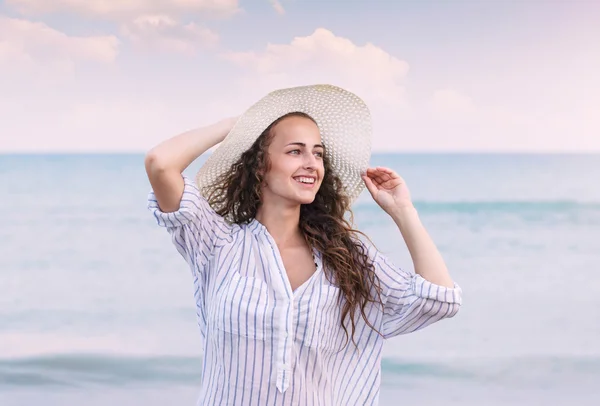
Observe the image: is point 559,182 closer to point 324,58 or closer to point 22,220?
point 324,58

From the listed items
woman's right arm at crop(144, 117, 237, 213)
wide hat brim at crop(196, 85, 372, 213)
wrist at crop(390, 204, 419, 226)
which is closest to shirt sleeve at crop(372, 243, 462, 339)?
wrist at crop(390, 204, 419, 226)

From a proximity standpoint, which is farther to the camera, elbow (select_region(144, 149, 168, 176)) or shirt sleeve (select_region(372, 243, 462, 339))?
shirt sleeve (select_region(372, 243, 462, 339))

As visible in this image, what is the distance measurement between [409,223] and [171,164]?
2.39 ft

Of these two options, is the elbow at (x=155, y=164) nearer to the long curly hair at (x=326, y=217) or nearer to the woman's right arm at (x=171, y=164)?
the woman's right arm at (x=171, y=164)

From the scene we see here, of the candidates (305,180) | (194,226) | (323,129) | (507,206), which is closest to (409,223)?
(305,180)

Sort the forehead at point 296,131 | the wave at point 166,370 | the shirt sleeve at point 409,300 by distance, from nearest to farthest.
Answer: the shirt sleeve at point 409,300, the forehead at point 296,131, the wave at point 166,370

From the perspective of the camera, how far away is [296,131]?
2.59 m

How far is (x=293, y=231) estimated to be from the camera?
264 cm

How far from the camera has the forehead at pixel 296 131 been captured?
257 cm

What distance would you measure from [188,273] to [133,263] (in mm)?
1462

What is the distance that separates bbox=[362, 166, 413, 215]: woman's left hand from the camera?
2627 mm

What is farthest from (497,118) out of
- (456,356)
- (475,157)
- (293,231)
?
(293,231)

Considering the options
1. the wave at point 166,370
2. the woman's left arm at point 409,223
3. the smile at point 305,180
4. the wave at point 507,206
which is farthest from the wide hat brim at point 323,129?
the wave at point 507,206

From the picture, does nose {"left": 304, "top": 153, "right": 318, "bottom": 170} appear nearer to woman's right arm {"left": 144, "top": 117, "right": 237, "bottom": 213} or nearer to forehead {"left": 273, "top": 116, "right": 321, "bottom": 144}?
forehead {"left": 273, "top": 116, "right": 321, "bottom": 144}
